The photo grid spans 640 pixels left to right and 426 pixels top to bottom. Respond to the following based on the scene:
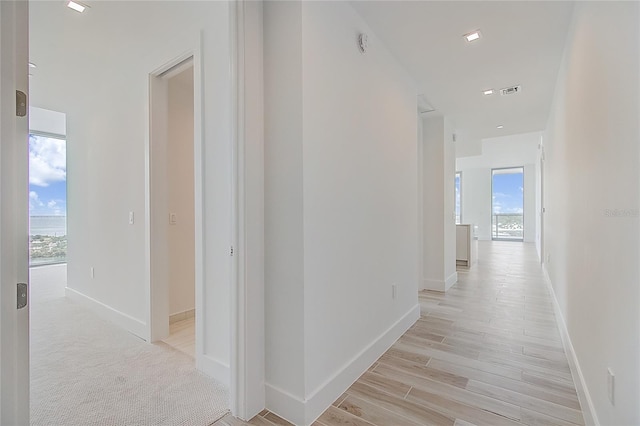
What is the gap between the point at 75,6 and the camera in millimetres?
1992

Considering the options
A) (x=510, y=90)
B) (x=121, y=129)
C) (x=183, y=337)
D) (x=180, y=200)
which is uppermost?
(x=510, y=90)

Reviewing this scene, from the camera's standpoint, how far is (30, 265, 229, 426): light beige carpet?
65.8 inches

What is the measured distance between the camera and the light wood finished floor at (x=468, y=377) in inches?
64.9

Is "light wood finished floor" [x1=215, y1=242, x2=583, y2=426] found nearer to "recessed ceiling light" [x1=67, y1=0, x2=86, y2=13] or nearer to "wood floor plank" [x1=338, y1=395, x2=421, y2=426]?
"wood floor plank" [x1=338, y1=395, x2=421, y2=426]

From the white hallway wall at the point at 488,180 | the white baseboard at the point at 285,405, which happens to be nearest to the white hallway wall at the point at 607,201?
the white baseboard at the point at 285,405

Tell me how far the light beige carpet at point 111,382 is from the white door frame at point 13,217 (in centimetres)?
105

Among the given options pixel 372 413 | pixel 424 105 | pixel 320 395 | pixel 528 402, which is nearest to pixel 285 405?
pixel 320 395

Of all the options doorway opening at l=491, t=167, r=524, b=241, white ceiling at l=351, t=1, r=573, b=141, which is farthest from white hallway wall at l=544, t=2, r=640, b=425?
doorway opening at l=491, t=167, r=524, b=241

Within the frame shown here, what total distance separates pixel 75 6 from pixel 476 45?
3.00 m

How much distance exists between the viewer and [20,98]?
0.83m

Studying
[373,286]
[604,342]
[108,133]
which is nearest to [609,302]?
[604,342]

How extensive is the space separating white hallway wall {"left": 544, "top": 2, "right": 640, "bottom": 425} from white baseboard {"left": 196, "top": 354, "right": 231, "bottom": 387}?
1.97 m

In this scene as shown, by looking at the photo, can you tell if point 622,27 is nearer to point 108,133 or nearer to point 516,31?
Result: point 516,31

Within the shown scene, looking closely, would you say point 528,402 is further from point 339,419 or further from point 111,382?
point 111,382
